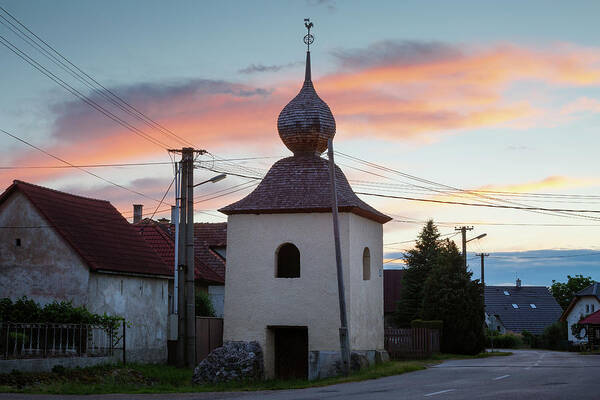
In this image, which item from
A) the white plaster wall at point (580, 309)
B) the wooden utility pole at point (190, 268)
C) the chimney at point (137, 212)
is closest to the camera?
the wooden utility pole at point (190, 268)

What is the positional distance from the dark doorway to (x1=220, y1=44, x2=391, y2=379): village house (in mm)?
38

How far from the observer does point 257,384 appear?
2722 centimetres

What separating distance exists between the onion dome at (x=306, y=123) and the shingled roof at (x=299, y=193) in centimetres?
55

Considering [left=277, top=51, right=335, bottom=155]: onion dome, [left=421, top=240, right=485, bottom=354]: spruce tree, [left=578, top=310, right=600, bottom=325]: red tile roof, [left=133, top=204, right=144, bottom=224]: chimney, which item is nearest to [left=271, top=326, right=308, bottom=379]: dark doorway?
[left=277, top=51, right=335, bottom=155]: onion dome

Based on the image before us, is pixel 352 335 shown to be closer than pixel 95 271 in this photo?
Yes

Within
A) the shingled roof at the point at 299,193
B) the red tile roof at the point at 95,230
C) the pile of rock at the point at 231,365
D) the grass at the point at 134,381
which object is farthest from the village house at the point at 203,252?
the pile of rock at the point at 231,365

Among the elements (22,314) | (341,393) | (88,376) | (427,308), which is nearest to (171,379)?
(88,376)

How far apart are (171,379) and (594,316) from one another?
47894 millimetres

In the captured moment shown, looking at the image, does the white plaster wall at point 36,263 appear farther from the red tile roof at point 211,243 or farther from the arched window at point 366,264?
the red tile roof at point 211,243

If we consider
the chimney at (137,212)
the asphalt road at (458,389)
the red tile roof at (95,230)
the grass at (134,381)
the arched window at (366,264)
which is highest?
the chimney at (137,212)

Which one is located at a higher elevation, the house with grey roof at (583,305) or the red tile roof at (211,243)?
the red tile roof at (211,243)

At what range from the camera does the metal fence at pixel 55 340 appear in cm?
2541

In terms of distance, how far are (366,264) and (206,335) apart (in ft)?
26.9

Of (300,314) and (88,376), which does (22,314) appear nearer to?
(88,376)
